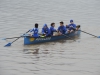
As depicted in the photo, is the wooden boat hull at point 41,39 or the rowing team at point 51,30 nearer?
the wooden boat hull at point 41,39

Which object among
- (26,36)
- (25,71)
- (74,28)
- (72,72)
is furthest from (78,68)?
(74,28)

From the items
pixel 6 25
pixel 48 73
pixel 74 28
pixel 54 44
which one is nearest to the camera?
pixel 48 73

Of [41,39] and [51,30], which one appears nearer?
[41,39]

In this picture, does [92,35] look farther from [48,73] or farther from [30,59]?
[48,73]

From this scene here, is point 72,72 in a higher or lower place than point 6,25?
lower

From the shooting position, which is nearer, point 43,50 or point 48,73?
point 48,73

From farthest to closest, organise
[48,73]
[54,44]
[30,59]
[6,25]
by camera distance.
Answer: [6,25]
[54,44]
[30,59]
[48,73]

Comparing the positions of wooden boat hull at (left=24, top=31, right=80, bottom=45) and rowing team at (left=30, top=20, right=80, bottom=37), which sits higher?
rowing team at (left=30, top=20, right=80, bottom=37)

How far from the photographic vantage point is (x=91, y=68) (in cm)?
1258

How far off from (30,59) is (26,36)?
273 cm

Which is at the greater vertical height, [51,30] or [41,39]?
[51,30]

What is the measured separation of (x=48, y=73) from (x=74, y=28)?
8434 millimetres

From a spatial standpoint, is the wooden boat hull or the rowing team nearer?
the wooden boat hull

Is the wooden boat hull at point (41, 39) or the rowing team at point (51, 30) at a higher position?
the rowing team at point (51, 30)
